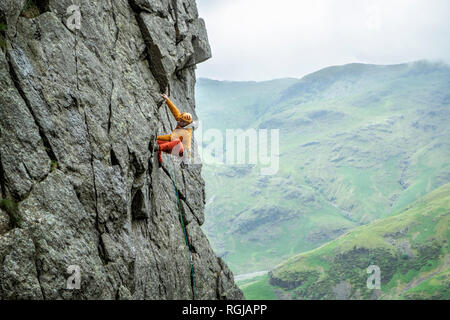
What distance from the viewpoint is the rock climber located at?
27534mm

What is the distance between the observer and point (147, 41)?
89.7 feet

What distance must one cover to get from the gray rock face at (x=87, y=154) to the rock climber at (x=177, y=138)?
134 cm

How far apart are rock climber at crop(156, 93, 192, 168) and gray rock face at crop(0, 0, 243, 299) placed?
1.34 m

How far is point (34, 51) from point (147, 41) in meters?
8.93

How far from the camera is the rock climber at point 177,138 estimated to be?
27534 mm

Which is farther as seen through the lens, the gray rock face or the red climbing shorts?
the red climbing shorts
